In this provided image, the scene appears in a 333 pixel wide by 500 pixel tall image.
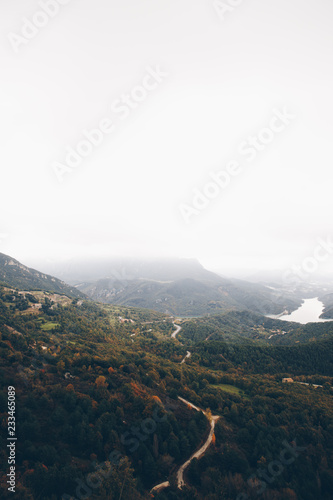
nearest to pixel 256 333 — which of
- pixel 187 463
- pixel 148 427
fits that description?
pixel 187 463

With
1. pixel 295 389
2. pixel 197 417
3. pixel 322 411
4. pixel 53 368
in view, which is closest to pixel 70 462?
pixel 53 368

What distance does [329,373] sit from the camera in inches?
3209

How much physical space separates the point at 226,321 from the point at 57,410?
184 meters

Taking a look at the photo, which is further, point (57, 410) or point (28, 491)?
point (57, 410)

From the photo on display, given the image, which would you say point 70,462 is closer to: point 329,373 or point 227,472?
point 227,472

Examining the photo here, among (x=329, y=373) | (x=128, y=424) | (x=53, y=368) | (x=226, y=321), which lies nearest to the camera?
(x=128, y=424)

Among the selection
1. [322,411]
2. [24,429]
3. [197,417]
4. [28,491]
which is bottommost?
[322,411]
